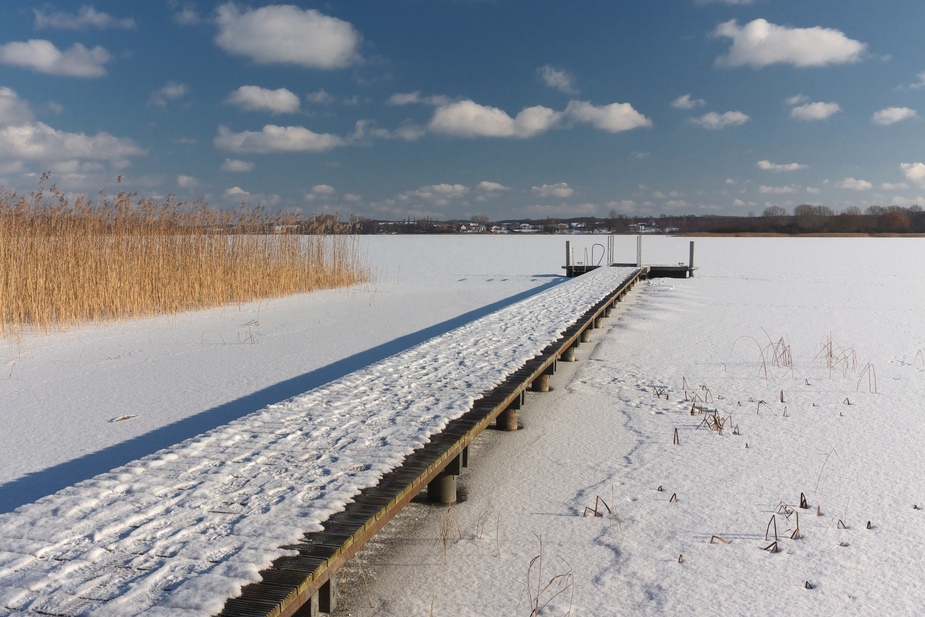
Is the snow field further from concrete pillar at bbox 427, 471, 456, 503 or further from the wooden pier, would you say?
the wooden pier

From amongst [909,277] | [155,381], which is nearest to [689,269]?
[909,277]

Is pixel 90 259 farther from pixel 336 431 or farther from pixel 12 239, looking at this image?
pixel 336 431

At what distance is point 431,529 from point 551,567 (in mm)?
513

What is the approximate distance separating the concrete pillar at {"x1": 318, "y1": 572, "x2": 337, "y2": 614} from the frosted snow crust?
15 centimetres

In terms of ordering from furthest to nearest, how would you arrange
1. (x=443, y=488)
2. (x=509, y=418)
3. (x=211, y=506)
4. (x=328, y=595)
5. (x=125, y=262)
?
(x=125, y=262)
(x=509, y=418)
(x=443, y=488)
(x=211, y=506)
(x=328, y=595)

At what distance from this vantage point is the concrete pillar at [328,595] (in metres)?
1.63

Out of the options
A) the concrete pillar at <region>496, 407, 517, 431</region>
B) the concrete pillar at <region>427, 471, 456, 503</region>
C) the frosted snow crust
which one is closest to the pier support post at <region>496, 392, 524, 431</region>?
the concrete pillar at <region>496, 407, 517, 431</region>

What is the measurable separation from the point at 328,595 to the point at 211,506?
1.50 feet

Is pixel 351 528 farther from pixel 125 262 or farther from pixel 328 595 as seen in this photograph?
pixel 125 262

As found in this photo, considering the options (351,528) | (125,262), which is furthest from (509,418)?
(125,262)

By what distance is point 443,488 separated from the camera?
8.25 ft

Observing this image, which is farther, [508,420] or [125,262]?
[125,262]

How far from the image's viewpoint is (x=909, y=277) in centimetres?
1423

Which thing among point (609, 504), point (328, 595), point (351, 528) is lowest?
point (609, 504)
